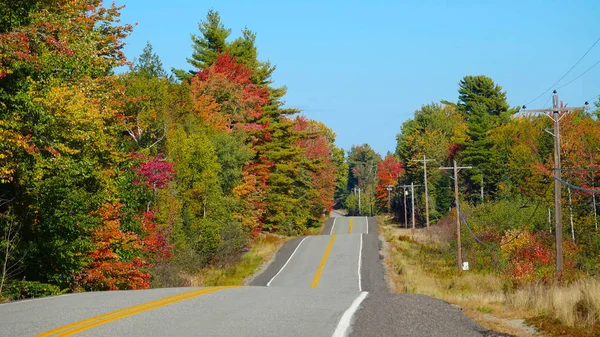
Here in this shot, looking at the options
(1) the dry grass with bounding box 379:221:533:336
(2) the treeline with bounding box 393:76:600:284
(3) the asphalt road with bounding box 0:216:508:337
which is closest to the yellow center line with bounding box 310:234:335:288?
(1) the dry grass with bounding box 379:221:533:336

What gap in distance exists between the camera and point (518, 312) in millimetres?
14820

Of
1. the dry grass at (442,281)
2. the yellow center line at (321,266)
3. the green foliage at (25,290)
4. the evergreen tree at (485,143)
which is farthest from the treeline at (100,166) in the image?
the evergreen tree at (485,143)

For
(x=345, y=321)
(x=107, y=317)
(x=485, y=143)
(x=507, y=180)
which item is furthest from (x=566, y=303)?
(x=485, y=143)

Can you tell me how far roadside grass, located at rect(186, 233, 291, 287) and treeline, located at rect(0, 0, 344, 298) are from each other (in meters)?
1.10

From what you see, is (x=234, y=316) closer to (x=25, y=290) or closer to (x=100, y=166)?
(x=25, y=290)

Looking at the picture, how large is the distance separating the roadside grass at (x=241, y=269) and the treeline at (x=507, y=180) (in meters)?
16.2

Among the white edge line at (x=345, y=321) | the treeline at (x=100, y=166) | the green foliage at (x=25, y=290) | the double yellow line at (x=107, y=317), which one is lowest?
the green foliage at (x=25, y=290)

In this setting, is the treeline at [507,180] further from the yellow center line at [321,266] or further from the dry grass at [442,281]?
the yellow center line at [321,266]

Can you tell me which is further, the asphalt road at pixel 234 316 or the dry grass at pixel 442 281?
the dry grass at pixel 442 281

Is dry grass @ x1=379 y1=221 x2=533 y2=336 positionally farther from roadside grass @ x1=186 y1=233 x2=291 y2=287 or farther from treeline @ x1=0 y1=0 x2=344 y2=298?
treeline @ x1=0 y1=0 x2=344 y2=298

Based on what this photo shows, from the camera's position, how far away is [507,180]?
9731 centimetres

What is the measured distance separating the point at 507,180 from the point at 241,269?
57325 mm

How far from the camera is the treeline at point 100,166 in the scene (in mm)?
20828

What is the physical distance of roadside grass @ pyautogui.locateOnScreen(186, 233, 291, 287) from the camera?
43094 millimetres
